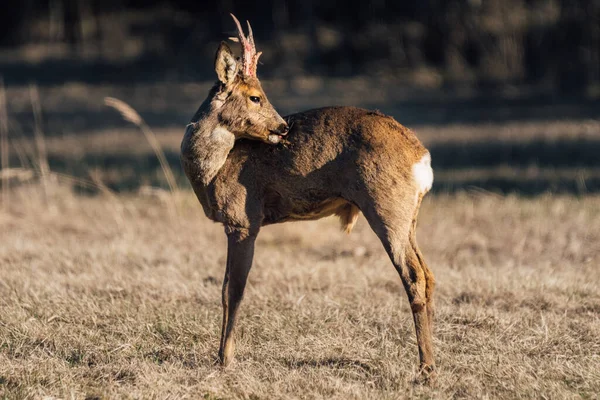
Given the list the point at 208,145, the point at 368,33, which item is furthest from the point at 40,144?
the point at 368,33

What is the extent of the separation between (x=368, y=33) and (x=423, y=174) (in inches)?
752

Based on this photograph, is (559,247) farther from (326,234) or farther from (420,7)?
(420,7)

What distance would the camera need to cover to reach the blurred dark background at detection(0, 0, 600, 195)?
14.2m

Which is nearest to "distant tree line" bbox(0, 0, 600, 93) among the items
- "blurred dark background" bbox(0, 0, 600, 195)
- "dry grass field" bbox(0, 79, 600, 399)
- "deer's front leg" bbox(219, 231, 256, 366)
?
"blurred dark background" bbox(0, 0, 600, 195)

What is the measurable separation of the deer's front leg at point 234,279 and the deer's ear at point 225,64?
96 centimetres

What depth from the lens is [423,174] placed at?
5.08 meters

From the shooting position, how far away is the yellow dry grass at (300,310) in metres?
4.99

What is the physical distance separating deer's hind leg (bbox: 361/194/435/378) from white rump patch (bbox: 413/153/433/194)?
96 millimetres

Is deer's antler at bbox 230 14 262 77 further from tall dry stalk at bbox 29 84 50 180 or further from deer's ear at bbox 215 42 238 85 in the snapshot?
tall dry stalk at bbox 29 84 50 180

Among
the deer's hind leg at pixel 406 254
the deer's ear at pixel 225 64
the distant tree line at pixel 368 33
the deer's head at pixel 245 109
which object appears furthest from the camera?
the distant tree line at pixel 368 33

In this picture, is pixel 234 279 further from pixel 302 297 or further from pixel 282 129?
pixel 302 297

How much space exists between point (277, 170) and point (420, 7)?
62.8 ft

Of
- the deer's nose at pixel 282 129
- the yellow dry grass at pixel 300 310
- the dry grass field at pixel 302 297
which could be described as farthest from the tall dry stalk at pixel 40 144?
the deer's nose at pixel 282 129

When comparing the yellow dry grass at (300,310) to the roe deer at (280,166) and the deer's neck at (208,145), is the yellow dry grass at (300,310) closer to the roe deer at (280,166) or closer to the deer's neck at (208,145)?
the roe deer at (280,166)
